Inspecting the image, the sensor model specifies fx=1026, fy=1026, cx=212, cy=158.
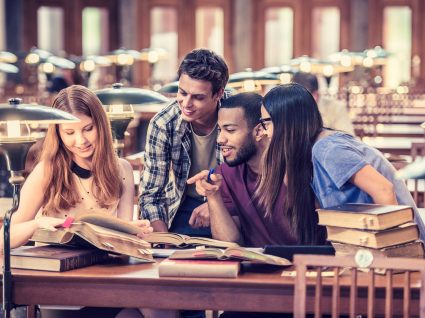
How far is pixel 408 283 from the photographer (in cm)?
242

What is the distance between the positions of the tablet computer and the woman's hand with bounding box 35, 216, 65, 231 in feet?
1.90

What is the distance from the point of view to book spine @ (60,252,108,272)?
2732 mm

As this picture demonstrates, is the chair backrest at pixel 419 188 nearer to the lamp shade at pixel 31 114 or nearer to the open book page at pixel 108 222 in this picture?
the open book page at pixel 108 222

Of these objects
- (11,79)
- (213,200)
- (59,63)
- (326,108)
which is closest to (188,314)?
(213,200)

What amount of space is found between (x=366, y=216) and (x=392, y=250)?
0.41 feet

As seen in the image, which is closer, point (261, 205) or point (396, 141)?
point (261, 205)

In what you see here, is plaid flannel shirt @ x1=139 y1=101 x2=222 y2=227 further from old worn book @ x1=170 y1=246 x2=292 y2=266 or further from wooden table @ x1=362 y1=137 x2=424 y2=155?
wooden table @ x1=362 y1=137 x2=424 y2=155

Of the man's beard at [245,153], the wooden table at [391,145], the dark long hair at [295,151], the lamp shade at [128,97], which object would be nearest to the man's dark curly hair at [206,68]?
the man's beard at [245,153]

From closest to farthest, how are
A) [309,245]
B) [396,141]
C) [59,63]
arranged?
[309,245]
[396,141]
[59,63]

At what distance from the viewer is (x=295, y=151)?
9.70 feet

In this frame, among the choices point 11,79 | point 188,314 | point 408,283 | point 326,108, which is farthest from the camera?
point 11,79

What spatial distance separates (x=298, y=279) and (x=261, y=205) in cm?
83

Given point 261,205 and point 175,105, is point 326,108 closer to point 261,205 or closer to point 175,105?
point 175,105

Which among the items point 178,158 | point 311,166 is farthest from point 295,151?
point 178,158
